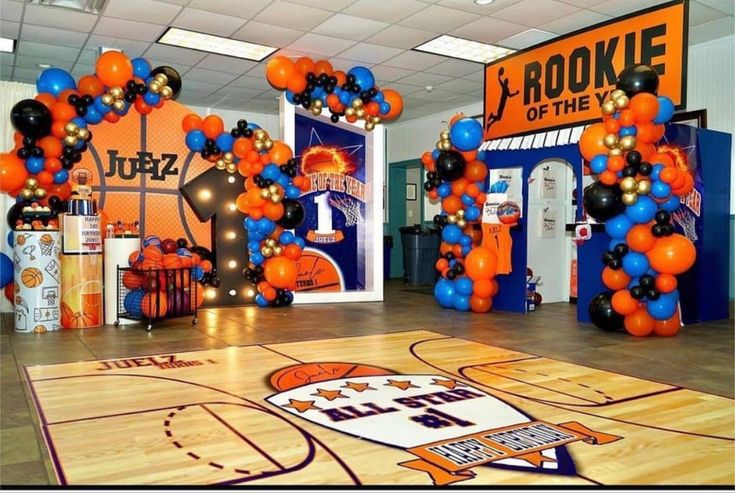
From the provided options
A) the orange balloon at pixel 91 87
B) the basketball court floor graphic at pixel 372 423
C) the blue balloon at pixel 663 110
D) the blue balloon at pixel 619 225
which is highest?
the orange balloon at pixel 91 87

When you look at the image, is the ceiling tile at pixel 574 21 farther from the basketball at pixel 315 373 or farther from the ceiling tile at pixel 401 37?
the basketball at pixel 315 373

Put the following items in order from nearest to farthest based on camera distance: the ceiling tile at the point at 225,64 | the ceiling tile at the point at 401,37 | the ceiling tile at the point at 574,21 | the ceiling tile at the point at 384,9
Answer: the ceiling tile at the point at 384,9 → the ceiling tile at the point at 574,21 → the ceiling tile at the point at 401,37 → the ceiling tile at the point at 225,64

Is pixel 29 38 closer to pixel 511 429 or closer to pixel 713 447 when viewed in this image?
pixel 511 429

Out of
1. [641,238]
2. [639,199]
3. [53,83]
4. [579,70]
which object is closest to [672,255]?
[641,238]

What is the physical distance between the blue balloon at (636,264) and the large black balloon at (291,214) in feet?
12.7

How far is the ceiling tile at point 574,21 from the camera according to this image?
6.93 metres

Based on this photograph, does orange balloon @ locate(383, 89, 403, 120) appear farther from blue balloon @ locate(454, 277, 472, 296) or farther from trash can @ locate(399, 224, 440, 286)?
trash can @ locate(399, 224, 440, 286)

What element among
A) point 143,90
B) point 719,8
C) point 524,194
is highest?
point 719,8

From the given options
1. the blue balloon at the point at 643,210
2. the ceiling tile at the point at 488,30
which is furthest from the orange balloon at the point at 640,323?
the ceiling tile at the point at 488,30

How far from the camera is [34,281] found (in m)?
5.89

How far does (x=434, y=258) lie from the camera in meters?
11.8

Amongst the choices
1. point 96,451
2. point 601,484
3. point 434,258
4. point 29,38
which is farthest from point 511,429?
point 434,258

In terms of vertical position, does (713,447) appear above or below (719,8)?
below

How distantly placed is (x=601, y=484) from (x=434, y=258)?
950 centimetres
